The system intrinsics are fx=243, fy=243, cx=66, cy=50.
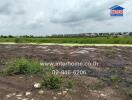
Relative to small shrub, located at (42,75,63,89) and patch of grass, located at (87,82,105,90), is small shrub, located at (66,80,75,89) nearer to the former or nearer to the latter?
small shrub, located at (42,75,63,89)

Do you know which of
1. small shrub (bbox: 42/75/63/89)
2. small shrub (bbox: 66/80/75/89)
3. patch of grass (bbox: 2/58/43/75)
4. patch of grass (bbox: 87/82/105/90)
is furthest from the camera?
patch of grass (bbox: 2/58/43/75)

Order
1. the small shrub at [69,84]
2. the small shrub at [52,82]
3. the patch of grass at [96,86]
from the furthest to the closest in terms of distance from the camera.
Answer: the patch of grass at [96,86], the small shrub at [69,84], the small shrub at [52,82]

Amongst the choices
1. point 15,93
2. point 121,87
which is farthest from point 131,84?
point 15,93

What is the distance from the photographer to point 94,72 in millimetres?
7855

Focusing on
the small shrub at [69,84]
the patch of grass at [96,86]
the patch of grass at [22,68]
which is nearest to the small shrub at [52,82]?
the small shrub at [69,84]

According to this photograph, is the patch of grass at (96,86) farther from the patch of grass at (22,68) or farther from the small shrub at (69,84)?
the patch of grass at (22,68)

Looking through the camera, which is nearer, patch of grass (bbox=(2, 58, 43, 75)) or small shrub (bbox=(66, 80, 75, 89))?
small shrub (bbox=(66, 80, 75, 89))

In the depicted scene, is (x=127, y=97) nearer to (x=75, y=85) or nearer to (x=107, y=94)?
(x=107, y=94)

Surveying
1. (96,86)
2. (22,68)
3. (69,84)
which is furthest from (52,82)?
(22,68)

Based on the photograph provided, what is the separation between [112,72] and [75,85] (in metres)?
Result: 2.50

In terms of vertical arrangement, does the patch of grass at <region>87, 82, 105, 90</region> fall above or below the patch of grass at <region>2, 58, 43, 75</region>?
below

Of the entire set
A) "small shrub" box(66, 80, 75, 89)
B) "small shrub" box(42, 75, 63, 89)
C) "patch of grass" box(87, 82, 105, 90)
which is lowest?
"patch of grass" box(87, 82, 105, 90)

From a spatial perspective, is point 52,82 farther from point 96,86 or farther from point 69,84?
point 96,86

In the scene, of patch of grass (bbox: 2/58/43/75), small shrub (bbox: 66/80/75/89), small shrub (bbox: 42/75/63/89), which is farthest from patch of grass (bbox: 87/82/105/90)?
patch of grass (bbox: 2/58/43/75)
